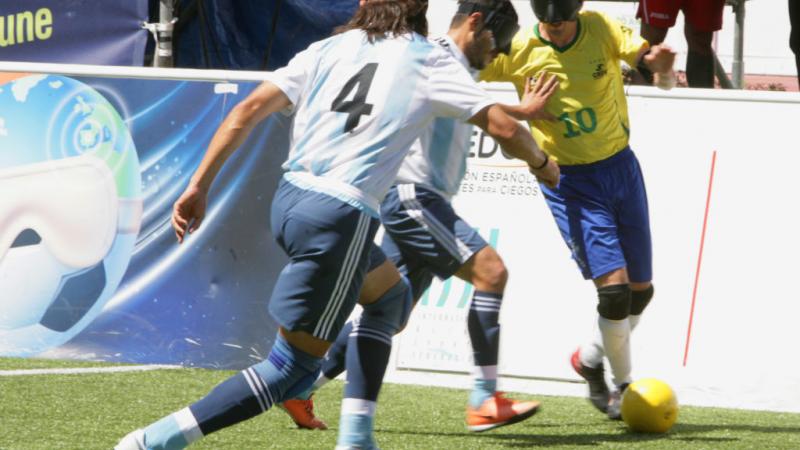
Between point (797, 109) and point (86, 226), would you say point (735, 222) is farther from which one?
point (86, 226)

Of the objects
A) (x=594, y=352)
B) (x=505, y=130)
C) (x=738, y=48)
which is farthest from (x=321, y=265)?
(x=738, y=48)

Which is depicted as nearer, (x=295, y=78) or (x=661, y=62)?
(x=295, y=78)

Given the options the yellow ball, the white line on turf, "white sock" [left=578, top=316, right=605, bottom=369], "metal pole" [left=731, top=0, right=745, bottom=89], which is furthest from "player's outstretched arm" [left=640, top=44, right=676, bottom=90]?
"metal pole" [left=731, top=0, right=745, bottom=89]

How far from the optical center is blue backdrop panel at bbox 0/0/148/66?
9505mm

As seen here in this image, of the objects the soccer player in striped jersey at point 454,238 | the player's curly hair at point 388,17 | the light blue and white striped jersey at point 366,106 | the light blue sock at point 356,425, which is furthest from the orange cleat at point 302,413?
the player's curly hair at point 388,17

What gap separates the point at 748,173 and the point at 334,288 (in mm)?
3612

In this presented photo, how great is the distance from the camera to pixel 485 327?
6285 millimetres

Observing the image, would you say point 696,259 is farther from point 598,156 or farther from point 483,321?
point 483,321

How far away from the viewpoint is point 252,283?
8156 millimetres

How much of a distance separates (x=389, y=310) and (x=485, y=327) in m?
1.21

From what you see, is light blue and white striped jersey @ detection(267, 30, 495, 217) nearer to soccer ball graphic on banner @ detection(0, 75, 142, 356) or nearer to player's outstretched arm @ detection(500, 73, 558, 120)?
player's outstretched arm @ detection(500, 73, 558, 120)

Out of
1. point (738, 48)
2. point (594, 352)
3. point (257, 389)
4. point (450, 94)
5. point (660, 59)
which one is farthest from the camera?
point (738, 48)

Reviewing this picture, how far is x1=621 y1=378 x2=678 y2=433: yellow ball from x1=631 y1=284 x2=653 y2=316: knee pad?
63cm

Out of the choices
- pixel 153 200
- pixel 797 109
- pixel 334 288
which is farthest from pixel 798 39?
pixel 334 288
